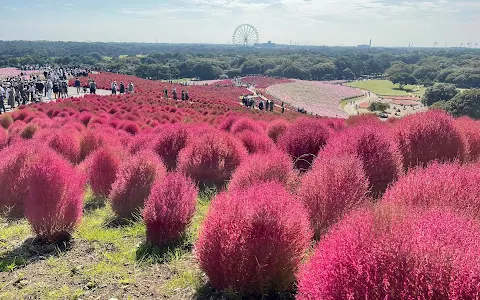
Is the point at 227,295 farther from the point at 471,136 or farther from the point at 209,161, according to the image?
the point at 471,136

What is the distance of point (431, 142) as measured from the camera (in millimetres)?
7422

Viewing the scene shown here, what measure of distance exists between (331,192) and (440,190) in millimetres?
1293

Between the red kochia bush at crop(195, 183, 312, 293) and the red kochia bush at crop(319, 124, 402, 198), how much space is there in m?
2.66

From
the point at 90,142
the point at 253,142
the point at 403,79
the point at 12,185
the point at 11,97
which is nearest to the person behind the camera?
the point at 12,185

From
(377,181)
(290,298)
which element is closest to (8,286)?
(290,298)

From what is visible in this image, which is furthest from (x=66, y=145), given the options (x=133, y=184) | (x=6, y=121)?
(x=6, y=121)

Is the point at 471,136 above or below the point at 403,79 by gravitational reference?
above

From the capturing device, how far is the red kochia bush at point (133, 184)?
677 centimetres

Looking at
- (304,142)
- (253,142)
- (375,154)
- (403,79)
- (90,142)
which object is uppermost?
(375,154)

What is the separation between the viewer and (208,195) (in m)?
7.68

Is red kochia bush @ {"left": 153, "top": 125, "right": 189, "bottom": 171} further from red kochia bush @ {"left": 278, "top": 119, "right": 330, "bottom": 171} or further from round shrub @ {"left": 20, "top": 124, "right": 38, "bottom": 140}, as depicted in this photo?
round shrub @ {"left": 20, "top": 124, "right": 38, "bottom": 140}

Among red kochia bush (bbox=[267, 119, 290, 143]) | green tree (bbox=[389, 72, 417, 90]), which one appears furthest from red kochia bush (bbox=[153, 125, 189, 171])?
Answer: green tree (bbox=[389, 72, 417, 90])

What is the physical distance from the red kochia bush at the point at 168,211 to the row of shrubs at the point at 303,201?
15 mm

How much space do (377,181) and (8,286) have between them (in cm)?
545
